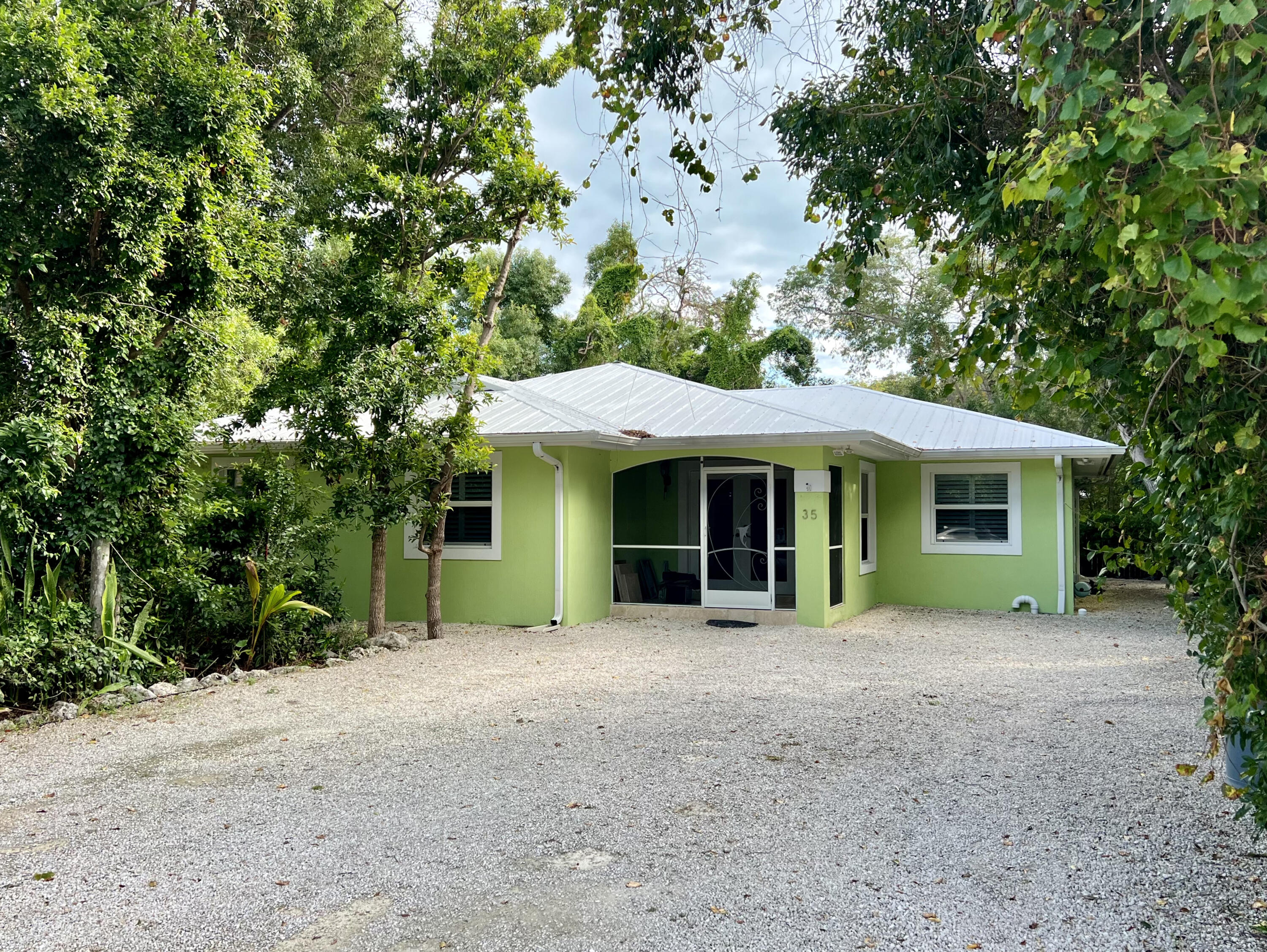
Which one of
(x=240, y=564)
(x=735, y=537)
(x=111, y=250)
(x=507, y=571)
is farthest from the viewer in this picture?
(x=735, y=537)

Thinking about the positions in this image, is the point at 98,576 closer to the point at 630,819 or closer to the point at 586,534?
the point at 630,819

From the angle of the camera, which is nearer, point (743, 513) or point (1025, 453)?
point (743, 513)

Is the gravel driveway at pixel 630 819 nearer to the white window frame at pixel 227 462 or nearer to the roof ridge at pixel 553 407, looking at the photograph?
the roof ridge at pixel 553 407

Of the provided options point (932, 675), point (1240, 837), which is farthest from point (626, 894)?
point (932, 675)

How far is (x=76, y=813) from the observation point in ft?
15.0

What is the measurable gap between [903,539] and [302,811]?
11.0 m

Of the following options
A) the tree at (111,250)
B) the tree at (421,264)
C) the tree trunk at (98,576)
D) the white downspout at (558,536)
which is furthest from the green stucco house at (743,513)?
the tree at (111,250)

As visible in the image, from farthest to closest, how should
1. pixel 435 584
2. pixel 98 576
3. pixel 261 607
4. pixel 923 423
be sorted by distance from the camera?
pixel 923 423
pixel 435 584
pixel 261 607
pixel 98 576

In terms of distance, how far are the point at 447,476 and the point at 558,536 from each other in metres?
1.60

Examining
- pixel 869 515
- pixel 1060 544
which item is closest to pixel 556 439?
pixel 869 515

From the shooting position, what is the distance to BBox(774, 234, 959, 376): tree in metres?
26.3

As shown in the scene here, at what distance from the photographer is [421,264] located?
10.1 m

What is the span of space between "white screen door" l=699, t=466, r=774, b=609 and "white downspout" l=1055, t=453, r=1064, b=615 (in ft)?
14.2

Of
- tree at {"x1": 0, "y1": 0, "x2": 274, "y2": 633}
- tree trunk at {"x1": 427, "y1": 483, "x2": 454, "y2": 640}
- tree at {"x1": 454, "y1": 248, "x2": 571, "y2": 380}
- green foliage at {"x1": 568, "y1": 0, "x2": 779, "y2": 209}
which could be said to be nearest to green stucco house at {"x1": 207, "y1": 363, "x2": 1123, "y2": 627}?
tree trunk at {"x1": 427, "y1": 483, "x2": 454, "y2": 640}
